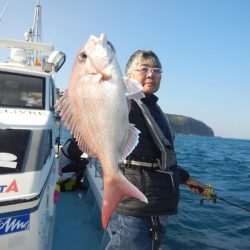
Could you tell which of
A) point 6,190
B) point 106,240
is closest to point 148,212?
point 6,190

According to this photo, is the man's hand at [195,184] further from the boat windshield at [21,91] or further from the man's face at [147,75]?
the boat windshield at [21,91]

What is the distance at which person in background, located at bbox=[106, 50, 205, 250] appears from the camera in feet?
7.81

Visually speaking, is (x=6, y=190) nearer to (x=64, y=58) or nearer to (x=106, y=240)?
(x=106, y=240)

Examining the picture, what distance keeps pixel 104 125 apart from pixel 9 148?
1.99 m

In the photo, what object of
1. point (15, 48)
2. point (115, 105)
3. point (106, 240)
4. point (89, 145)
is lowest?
point (106, 240)

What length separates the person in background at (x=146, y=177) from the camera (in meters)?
2.38

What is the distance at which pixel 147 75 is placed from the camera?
95.2 inches

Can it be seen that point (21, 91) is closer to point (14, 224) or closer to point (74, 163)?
point (14, 224)

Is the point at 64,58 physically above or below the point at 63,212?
above

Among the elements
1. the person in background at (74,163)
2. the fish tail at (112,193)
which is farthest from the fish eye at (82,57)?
the person in background at (74,163)

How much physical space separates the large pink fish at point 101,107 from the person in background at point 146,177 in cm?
69

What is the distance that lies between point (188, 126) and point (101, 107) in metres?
146

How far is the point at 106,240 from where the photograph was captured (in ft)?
14.6

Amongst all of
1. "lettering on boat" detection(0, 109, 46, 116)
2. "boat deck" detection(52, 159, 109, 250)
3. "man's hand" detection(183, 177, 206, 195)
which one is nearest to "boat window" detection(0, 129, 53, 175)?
"lettering on boat" detection(0, 109, 46, 116)
